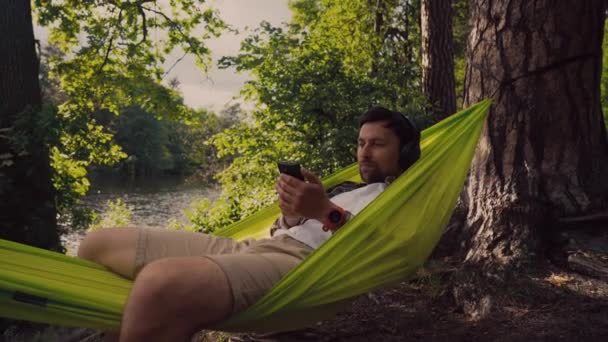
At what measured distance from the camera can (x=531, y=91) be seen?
2.43m

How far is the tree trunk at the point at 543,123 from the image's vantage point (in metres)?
2.40

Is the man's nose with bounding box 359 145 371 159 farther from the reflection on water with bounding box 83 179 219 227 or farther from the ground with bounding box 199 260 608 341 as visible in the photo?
the reflection on water with bounding box 83 179 219 227

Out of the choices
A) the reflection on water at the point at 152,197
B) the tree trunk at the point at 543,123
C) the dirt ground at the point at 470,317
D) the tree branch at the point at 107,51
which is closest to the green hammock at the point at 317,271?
the dirt ground at the point at 470,317

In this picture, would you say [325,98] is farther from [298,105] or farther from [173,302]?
[173,302]

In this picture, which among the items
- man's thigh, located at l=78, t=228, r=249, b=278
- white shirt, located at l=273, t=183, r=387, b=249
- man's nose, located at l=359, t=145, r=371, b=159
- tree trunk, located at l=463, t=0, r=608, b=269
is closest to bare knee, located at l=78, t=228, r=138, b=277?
man's thigh, located at l=78, t=228, r=249, b=278

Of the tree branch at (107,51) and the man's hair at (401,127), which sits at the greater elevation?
the tree branch at (107,51)

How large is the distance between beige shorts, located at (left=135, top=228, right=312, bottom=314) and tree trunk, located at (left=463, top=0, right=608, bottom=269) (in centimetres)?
124

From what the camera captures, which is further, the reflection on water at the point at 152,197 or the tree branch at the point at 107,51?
the reflection on water at the point at 152,197

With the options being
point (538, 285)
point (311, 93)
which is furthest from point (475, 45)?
point (311, 93)

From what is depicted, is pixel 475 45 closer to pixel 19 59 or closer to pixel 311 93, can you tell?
pixel 311 93

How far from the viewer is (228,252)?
1.71 metres

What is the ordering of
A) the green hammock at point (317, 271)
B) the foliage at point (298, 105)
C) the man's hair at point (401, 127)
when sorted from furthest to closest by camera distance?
1. the foliage at point (298, 105)
2. the man's hair at point (401, 127)
3. the green hammock at point (317, 271)

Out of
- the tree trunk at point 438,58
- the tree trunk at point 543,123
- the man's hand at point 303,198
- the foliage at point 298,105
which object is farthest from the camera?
the tree trunk at point 438,58

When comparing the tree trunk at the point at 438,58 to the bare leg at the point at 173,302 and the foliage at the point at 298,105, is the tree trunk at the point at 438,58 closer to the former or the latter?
the foliage at the point at 298,105
